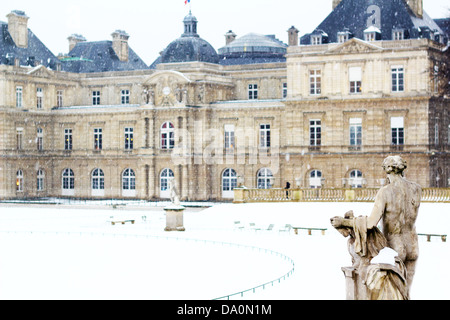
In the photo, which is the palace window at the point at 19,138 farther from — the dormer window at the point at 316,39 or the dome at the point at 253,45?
the dormer window at the point at 316,39

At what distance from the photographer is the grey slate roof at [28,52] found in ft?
203

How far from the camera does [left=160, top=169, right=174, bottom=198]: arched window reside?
197ft

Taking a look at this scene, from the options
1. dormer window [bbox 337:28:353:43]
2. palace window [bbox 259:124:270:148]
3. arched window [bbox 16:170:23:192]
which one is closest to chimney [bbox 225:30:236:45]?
palace window [bbox 259:124:270:148]

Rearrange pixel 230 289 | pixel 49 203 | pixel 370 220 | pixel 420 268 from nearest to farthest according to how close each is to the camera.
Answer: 1. pixel 370 220
2. pixel 230 289
3. pixel 420 268
4. pixel 49 203

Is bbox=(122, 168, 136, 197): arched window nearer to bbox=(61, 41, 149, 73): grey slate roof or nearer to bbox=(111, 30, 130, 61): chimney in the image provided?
bbox=(61, 41, 149, 73): grey slate roof

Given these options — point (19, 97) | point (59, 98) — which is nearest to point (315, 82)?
point (19, 97)

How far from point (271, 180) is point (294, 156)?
5122mm

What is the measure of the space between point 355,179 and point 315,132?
3.82m

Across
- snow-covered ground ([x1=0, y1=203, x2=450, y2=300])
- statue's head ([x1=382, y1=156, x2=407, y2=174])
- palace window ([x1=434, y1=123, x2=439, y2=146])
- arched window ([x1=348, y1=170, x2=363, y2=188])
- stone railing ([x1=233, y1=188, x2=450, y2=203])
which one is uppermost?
palace window ([x1=434, y1=123, x2=439, y2=146])

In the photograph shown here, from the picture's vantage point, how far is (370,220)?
9.73 meters

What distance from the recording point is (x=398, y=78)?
163ft

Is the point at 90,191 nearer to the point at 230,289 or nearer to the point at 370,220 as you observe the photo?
the point at 230,289

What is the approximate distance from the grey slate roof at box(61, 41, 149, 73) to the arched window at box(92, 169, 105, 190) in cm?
926
